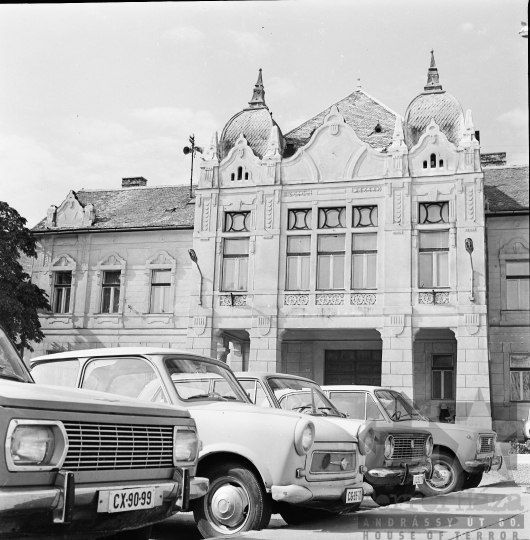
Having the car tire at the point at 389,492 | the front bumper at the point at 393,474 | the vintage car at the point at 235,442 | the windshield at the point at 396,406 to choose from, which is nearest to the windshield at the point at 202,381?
the vintage car at the point at 235,442

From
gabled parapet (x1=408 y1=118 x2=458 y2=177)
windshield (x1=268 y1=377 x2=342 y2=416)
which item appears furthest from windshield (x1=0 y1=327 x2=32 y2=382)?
gabled parapet (x1=408 y1=118 x2=458 y2=177)

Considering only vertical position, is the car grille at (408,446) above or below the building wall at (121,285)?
below

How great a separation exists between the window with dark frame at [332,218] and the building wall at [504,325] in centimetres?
435

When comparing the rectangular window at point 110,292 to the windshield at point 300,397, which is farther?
the rectangular window at point 110,292

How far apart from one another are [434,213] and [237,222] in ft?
19.2

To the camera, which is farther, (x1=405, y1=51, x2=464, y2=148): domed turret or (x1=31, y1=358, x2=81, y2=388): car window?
(x1=405, y1=51, x2=464, y2=148): domed turret

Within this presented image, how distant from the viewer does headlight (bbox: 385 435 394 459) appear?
→ 845cm

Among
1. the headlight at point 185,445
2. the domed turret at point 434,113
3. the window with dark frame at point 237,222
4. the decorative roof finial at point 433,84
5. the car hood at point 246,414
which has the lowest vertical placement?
the headlight at point 185,445

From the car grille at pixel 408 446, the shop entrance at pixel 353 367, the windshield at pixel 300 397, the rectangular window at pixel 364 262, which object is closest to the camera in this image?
the windshield at pixel 300 397

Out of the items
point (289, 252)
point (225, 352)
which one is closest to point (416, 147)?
point (289, 252)

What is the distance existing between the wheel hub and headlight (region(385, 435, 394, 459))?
287 cm

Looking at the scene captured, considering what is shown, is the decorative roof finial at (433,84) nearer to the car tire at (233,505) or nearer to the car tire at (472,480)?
the car tire at (472,480)

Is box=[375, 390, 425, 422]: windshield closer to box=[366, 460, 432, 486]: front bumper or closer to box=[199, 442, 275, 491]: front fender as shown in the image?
box=[366, 460, 432, 486]: front bumper

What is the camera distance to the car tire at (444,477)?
10547 mm
